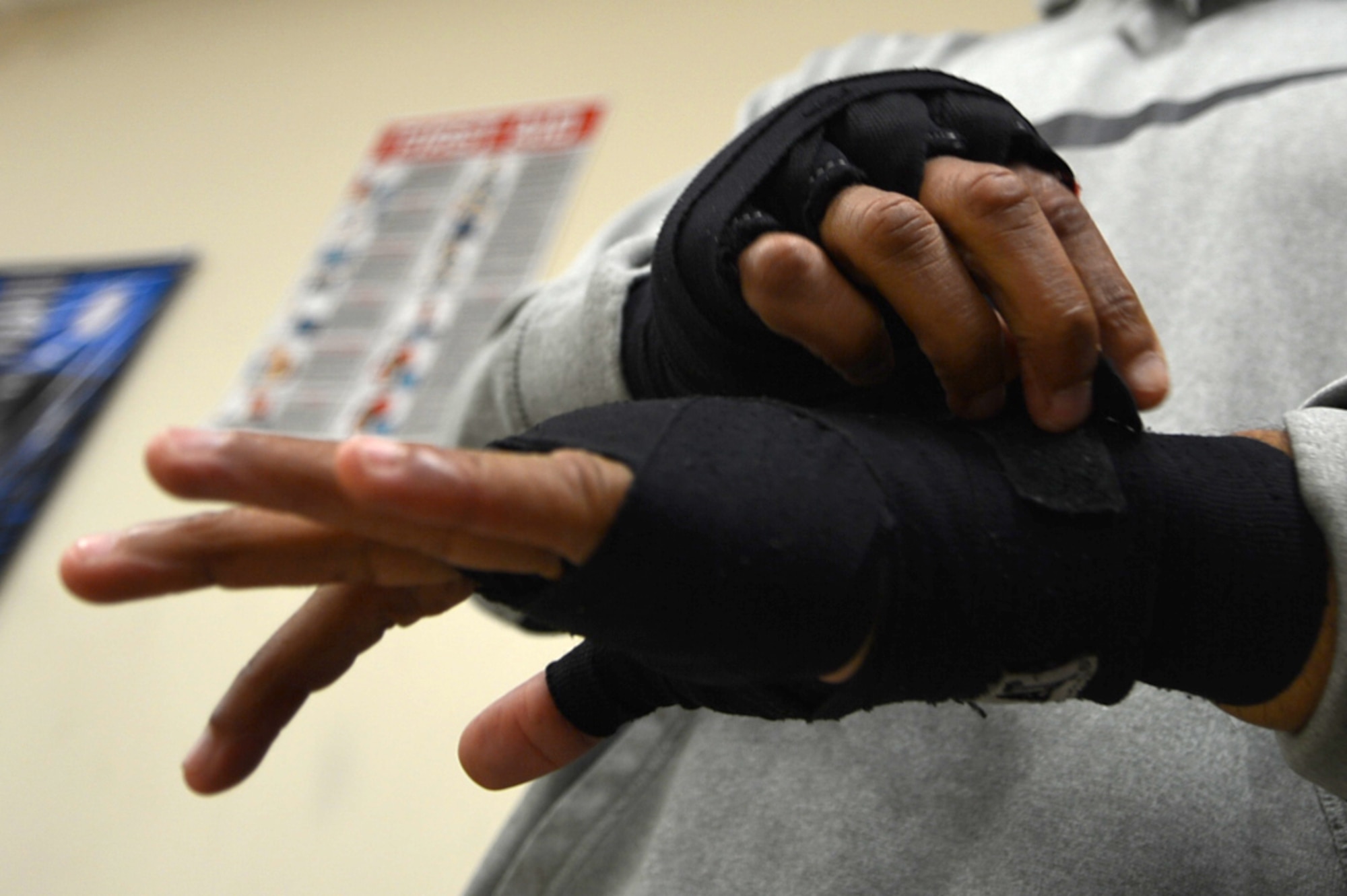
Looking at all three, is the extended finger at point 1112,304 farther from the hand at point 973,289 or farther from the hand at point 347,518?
the hand at point 347,518

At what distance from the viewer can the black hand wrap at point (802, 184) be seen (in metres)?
0.38

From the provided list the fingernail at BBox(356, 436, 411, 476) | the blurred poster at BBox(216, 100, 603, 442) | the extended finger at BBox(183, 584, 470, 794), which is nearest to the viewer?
the fingernail at BBox(356, 436, 411, 476)

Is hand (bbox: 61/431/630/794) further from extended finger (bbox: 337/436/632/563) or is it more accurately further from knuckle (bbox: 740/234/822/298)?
knuckle (bbox: 740/234/822/298)

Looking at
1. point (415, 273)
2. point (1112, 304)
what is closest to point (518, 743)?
point (1112, 304)

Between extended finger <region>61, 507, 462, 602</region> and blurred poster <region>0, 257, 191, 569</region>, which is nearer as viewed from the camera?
extended finger <region>61, 507, 462, 602</region>

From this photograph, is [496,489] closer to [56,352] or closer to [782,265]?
[782,265]

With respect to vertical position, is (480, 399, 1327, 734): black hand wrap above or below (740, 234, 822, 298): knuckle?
below

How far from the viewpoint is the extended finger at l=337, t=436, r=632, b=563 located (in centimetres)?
22

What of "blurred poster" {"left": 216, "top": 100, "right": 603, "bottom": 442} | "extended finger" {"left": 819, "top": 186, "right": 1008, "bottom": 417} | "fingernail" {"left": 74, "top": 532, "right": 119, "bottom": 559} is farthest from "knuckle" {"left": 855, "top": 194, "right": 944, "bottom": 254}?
"blurred poster" {"left": 216, "top": 100, "right": 603, "bottom": 442}

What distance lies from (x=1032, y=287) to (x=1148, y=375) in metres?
0.06

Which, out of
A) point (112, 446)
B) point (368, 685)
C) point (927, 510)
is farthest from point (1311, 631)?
point (112, 446)

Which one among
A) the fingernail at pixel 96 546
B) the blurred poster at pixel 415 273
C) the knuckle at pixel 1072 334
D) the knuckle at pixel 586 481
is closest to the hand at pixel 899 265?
the knuckle at pixel 1072 334

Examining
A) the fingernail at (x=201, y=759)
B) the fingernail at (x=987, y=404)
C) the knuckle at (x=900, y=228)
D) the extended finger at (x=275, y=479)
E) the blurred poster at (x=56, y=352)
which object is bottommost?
the blurred poster at (x=56, y=352)

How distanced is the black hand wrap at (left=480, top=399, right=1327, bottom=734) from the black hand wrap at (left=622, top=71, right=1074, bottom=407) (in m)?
0.09
